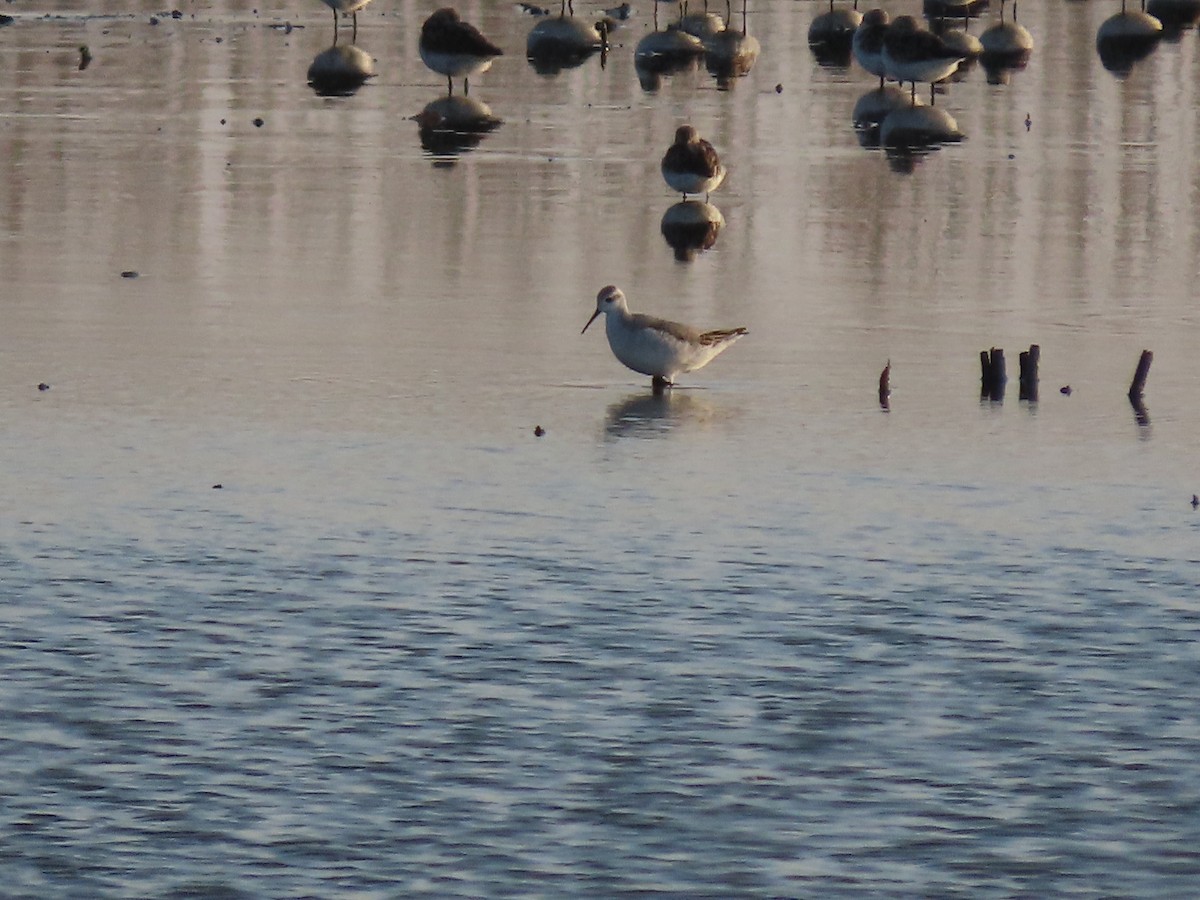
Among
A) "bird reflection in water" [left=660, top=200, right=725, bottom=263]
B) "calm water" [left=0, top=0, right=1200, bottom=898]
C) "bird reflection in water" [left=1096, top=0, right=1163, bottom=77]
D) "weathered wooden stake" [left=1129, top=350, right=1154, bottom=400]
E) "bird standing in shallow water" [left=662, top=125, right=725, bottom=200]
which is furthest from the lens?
"bird reflection in water" [left=1096, top=0, right=1163, bottom=77]

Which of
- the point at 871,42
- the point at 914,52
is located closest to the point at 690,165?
the point at 914,52

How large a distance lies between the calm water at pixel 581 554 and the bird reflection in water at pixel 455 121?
9731mm

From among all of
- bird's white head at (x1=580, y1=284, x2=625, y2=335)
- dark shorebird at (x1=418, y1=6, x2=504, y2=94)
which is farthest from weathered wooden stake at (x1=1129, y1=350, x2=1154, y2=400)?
dark shorebird at (x1=418, y1=6, x2=504, y2=94)

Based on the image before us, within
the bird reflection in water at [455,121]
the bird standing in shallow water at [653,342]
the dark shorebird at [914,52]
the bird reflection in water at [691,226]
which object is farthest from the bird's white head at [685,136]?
the dark shorebird at [914,52]

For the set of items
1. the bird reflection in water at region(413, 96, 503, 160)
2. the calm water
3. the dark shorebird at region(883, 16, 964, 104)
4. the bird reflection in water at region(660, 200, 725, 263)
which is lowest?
the calm water

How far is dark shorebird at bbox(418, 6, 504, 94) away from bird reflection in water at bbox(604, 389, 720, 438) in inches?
1214

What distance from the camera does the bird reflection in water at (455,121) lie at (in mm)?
44062

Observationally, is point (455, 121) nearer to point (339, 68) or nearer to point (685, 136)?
point (339, 68)

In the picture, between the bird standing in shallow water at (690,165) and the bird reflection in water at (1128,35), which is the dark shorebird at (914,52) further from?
the bird reflection in water at (1128,35)

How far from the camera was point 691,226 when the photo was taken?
31.8 meters

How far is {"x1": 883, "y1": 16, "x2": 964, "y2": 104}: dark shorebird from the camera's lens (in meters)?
47.6

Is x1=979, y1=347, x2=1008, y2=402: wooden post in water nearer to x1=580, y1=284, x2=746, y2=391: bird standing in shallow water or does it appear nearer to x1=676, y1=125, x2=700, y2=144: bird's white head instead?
x1=580, y1=284, x2=746, y2=391: bird standing in shallow water

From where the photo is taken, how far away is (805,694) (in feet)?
42.0

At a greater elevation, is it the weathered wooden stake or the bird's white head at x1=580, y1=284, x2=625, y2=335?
the bird's white head at x1=580, y1=284, x2=625, y2=335
